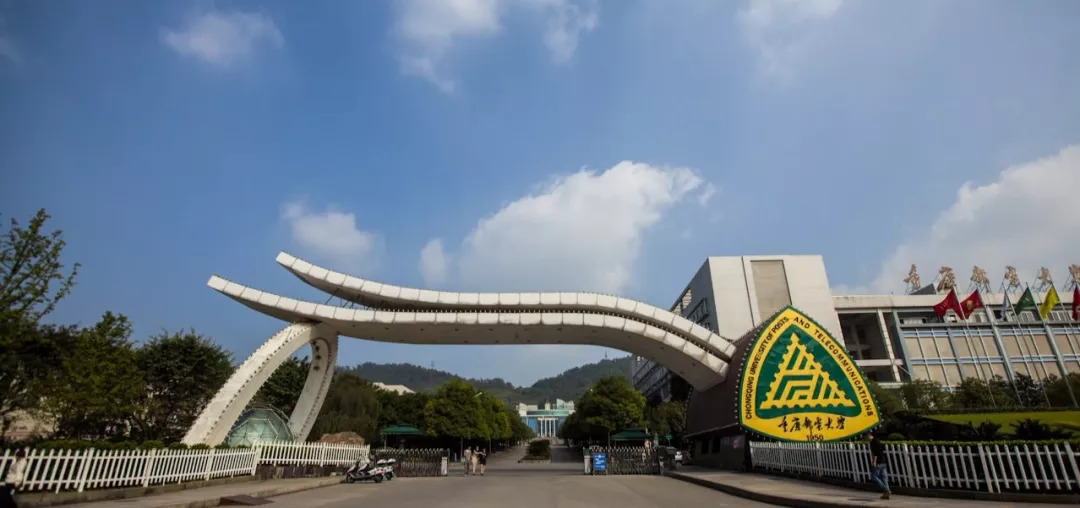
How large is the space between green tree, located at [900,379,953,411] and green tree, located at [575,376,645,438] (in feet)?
81.8

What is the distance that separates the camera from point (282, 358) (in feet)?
88.8

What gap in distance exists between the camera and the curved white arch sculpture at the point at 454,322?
2800cm

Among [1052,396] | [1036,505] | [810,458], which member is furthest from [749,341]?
[1052,396]

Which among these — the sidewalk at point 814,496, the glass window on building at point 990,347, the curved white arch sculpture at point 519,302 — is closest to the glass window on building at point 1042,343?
the glass window on building at point 990,347

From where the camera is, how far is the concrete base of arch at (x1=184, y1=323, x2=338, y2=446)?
23094 mm

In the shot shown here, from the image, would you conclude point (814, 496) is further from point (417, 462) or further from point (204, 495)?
point (417, 462)

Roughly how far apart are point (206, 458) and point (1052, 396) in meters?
76.6

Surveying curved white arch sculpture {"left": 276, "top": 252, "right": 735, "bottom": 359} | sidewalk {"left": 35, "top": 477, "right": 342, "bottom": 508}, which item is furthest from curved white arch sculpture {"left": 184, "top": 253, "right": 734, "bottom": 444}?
sidewalk {"left": 35, "top": 477, "right": 342, "bottom": 508}

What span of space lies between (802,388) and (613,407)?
106 feet

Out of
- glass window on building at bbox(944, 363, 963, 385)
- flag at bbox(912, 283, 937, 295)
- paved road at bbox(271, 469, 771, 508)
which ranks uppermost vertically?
flag at bbox(912, 283, 937, 295)

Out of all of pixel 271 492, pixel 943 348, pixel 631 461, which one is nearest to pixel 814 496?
pixel 271 492

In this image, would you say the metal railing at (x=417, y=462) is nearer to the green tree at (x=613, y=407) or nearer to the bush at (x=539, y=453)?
the green tree at (x=613, y=407)

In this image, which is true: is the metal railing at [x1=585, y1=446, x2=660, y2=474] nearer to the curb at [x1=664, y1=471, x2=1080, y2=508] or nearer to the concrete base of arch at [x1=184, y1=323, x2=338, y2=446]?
the curb at [x1=664, y1=471, x2=1080, y2=508]

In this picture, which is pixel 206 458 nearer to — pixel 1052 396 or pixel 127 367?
pixel 127 367
